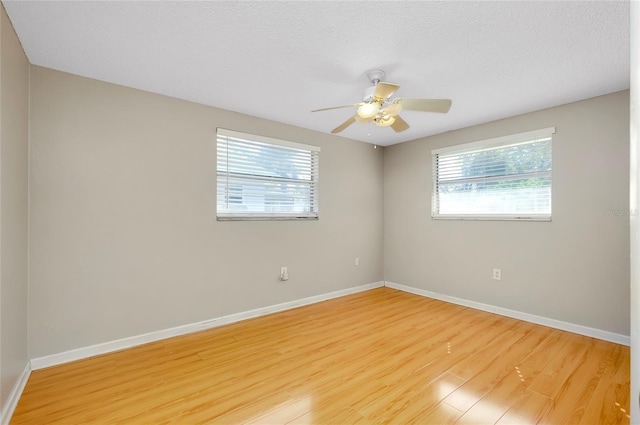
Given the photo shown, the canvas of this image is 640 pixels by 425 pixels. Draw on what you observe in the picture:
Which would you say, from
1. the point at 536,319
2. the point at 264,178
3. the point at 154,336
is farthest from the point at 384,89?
the point at 536,319

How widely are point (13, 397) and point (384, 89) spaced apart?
3.01 meters

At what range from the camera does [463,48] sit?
215 cm

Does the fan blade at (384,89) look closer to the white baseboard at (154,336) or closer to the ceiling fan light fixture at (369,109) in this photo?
the ceiling fan light fixture at (369,109)

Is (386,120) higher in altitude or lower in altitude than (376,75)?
lower

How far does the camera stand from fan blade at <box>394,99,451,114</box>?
2.26m

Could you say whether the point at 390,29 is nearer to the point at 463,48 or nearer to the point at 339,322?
the point at 463,48

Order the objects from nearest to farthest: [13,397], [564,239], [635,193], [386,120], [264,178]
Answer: [635,193]
[13,397]
[386,120]
[564,239]
[264,178]

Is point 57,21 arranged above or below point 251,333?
above

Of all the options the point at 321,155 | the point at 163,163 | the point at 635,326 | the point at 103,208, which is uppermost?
the point at 321,155

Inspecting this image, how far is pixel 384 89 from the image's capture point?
212cm

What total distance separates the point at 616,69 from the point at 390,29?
189 cm

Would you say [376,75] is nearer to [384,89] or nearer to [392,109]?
[392,109]

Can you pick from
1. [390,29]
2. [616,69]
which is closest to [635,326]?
[390,29]

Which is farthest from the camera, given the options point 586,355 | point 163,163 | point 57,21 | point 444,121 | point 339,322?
point 444,121
